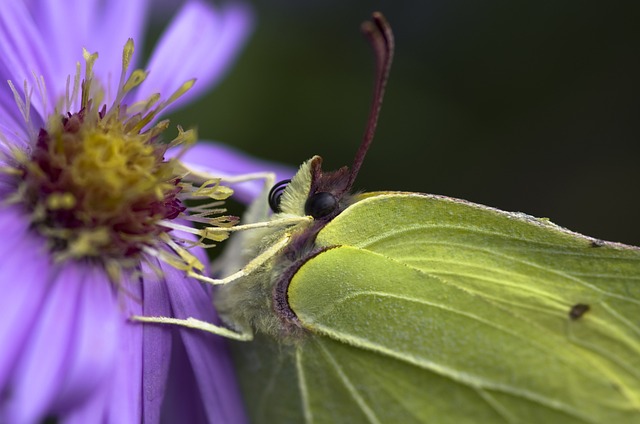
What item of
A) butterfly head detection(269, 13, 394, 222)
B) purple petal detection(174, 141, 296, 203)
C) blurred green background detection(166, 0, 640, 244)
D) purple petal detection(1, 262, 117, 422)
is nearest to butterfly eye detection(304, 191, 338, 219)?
butterfly head detection(269, 13, 394, 222)

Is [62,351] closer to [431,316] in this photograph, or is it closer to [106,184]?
[106,184]

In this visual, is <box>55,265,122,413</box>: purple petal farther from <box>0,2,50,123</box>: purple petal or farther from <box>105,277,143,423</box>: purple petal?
<box>0,2,50,123</box>: purple petal

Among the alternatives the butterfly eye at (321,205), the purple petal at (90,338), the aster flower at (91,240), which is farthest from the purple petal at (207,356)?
the butterfly eye at (321,205)

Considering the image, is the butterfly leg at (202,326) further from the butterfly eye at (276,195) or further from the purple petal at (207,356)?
the butterfly eye at (276,195)

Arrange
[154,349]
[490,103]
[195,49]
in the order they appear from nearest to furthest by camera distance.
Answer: [154,349] < [195,49] < [490,103]

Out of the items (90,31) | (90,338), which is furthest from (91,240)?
(90,31)

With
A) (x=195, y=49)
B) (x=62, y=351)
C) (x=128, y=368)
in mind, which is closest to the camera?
(x=62, y=351)
